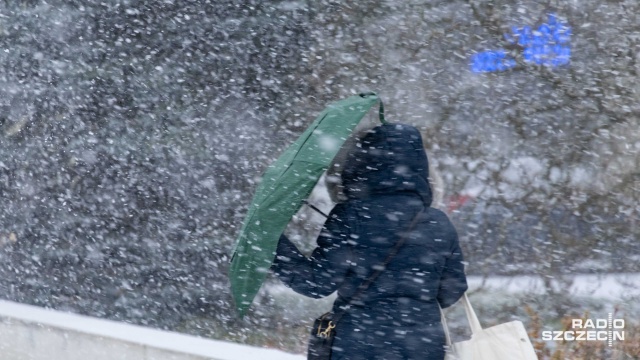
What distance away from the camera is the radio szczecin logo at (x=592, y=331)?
5297 mm

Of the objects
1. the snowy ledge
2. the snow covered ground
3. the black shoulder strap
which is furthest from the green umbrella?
the snow covered ground

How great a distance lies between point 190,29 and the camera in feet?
23.4

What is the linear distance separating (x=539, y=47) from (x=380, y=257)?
389cm

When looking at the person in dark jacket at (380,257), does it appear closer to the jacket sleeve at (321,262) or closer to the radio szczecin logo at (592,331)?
the jacket sleeve at (321,262)

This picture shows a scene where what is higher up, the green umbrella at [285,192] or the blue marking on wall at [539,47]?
the green umbrella at [285,192]

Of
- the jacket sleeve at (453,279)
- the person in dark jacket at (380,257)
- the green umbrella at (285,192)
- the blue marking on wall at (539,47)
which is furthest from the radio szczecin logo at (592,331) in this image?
the green umbrella at (285,192)

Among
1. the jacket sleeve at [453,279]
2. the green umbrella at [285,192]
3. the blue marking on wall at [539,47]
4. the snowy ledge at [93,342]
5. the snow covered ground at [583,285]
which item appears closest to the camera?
the green umbrella at [285,192]

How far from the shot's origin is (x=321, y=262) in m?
2.86

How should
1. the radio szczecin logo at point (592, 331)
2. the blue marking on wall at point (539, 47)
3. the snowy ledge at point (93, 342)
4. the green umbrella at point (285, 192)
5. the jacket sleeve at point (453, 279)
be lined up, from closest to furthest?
the green umbrella at point (285, 192)
the jacket sleeve at point (453, 279)
the snowy ledge at point (93, 342)
the radio szczecin logo at point (592, 331)
the blue marking on wall at point (539, 47)

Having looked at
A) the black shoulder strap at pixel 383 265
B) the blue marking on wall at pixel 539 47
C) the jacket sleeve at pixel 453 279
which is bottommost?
the blue marking on wall at pixel 539 47

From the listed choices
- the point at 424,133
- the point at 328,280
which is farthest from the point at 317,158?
the point at 424,133

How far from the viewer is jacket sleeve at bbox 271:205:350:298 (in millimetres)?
2836

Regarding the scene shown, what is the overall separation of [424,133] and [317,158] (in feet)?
12.1

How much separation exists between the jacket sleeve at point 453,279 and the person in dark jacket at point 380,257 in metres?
0.09
